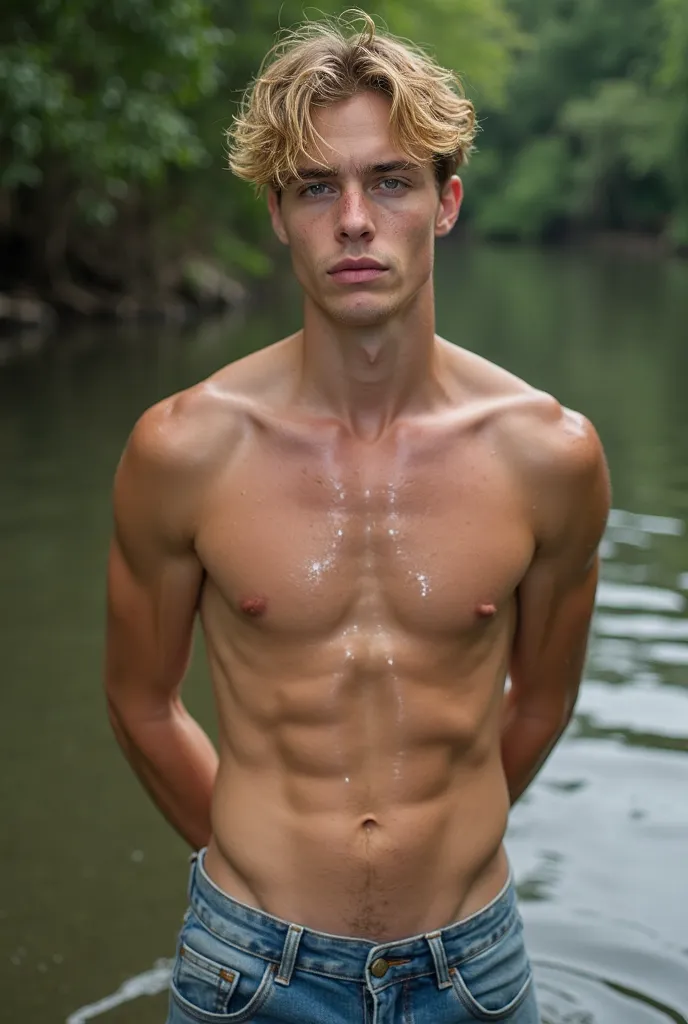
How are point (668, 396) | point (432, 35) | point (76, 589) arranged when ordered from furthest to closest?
point (432, 35)
point (668, 396)
point (76, 589)

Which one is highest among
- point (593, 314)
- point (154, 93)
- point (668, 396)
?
point (154, 93)

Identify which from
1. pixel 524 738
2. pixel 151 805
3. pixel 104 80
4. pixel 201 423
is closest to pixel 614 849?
pixel 151 805

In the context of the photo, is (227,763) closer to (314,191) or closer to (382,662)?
(382,662)

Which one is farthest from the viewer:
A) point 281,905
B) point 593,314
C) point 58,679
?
point 593,314

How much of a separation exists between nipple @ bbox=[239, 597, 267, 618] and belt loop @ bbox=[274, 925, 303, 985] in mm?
469

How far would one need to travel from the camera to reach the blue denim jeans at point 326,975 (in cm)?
220

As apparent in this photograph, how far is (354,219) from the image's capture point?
2256 millimetres

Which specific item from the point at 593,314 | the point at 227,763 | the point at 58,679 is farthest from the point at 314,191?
the point at 593,314

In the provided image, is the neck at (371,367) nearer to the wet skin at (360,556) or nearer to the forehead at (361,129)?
the wet skin at (360,556)

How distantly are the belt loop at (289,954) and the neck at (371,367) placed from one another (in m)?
0.77

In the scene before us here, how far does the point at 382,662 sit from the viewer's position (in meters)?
2.29

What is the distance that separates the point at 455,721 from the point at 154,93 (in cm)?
1385

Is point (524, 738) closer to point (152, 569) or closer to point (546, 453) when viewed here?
point (546, 453)

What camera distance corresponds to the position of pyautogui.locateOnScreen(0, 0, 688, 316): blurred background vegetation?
1327 cm
